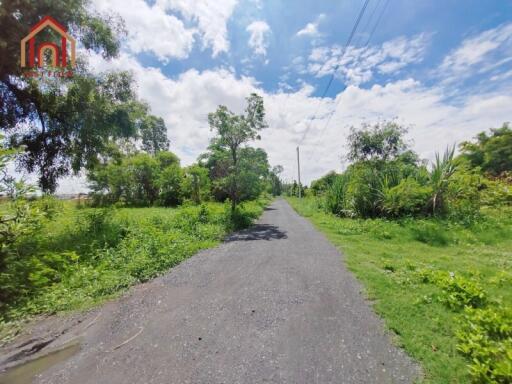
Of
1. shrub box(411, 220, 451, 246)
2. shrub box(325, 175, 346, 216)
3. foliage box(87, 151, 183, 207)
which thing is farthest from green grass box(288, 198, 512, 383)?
foliage box(87, 151, 183, 207)

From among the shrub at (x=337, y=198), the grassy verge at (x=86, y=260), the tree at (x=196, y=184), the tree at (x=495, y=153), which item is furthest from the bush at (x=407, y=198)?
the tree at (x=196, y=184)

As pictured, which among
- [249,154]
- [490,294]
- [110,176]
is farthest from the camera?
[110,176]

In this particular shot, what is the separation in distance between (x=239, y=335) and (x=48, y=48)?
10208 mm

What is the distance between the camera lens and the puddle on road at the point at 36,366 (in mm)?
2215

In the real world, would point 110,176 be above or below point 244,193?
above

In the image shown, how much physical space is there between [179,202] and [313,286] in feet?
75.0

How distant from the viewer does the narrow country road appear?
2.11m

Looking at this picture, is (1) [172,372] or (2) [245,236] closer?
(1) [172,372]

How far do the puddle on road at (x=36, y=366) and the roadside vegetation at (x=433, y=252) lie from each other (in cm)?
395

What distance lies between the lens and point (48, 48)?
6.91 metres

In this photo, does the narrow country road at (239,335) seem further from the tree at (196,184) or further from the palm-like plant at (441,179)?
the tree at (196,184)

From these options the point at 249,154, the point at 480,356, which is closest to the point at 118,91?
the point at 249,154

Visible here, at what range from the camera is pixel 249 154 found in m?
11.3

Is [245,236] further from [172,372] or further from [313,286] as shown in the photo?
[172,372]
